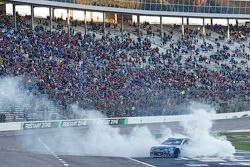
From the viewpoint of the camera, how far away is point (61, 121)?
4922 cm

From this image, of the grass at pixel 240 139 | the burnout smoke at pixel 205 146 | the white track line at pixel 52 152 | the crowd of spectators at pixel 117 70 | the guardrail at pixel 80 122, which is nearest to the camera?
the white track line at pixel 52 152

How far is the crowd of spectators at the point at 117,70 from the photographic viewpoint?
51688 mm

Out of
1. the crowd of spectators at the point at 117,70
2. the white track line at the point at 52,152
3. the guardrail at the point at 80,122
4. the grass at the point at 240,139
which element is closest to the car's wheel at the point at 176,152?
the white track line at the point at 52,152

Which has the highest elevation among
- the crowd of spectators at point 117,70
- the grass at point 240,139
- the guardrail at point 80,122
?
the crowd of spectators at point 117,70

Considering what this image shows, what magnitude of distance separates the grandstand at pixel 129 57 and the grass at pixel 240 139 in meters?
7.84

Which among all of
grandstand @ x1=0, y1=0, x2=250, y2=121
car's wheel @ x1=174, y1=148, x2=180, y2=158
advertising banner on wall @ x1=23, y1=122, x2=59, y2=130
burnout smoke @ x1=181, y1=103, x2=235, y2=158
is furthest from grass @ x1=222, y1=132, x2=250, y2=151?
advertising banner on wall @ x1=23, y1=122, x2=59, y2=130

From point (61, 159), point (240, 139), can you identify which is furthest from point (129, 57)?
point (61, 159)

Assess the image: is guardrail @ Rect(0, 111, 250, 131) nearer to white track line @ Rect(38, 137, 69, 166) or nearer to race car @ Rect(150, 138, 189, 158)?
white track line @ Rect(38, 137, 69, 166)

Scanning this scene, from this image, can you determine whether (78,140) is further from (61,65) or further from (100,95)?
(61,65)

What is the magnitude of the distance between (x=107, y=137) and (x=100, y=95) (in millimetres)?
13776

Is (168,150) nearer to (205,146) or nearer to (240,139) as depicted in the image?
(205,146)

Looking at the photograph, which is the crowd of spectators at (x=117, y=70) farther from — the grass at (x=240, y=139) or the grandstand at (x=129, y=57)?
the grass at (x=240, y=139)

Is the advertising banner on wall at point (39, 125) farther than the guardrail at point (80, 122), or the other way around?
the advertising banner on wall at point (39, 125)

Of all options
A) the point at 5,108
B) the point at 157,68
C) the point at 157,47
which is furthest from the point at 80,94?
the point at 157,47
